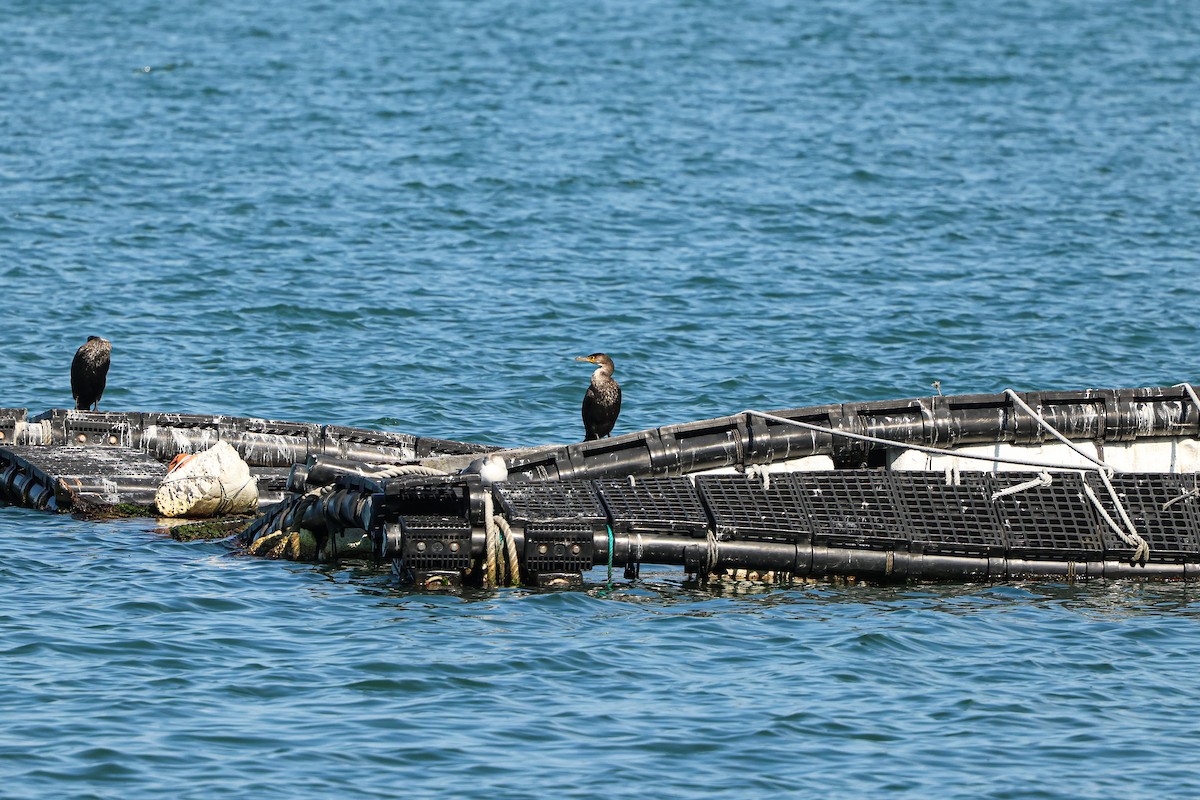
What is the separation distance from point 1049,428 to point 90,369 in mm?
9452

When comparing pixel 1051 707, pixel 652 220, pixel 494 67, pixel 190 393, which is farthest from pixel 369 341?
pixel 494 67

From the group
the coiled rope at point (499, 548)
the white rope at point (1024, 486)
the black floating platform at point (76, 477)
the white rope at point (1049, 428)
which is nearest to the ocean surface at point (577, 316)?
the coiled rope at point (499, 548)

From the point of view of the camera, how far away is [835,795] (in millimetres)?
9289

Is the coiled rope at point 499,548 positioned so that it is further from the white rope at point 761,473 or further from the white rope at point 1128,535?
the white rope at point 1128,535

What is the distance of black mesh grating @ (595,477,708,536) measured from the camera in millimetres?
12500

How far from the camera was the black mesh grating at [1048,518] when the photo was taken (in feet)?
42.1

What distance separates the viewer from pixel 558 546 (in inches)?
485

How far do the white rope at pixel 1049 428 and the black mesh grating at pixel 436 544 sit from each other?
4718 mm

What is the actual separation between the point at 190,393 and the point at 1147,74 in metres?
33.3

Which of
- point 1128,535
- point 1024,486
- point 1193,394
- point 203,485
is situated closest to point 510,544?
point 203,485

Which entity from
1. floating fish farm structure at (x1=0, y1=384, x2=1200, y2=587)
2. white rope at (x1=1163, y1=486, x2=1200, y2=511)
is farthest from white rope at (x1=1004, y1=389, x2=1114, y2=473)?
white rope at (x1=1163, y1=486, x2=1200, y2=511)

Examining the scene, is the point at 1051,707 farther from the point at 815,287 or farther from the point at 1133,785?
the point at 815,287

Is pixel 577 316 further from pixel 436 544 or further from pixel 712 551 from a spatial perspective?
pixel 436 544

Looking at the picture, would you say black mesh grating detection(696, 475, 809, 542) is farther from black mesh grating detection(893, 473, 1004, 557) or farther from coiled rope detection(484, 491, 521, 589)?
coiled rope detection(484, 491, 521, 589)
